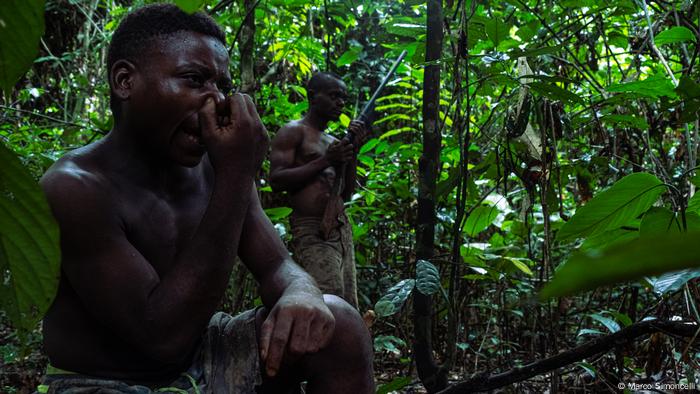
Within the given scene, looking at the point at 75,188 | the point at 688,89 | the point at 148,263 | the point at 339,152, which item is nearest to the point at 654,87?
the point at 688,89

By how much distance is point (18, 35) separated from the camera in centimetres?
55

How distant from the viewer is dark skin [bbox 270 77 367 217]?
4156mm

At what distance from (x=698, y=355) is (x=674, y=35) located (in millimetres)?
1369

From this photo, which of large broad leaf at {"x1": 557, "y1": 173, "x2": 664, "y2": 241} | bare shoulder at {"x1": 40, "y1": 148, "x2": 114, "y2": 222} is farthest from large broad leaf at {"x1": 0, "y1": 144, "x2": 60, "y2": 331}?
large broad leaf at {"x1": 557, "y1": 173, "x2": 664, "y2": 241}

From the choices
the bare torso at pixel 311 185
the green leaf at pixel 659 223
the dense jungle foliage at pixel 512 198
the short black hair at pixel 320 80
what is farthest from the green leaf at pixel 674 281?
the short black hair at pixel 320 80

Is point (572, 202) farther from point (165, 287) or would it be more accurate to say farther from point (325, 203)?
point (165, 287)

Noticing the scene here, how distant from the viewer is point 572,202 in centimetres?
483

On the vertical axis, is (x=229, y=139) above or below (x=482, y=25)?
below

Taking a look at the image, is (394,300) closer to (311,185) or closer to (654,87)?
(654,87)

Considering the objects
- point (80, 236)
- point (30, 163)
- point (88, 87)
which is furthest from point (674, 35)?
point (88, 87)

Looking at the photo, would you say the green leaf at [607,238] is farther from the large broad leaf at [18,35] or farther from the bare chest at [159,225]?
the large broad leaf at [18,35]

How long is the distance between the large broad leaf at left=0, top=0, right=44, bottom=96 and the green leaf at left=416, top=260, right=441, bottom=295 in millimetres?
1576

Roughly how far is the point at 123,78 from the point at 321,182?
2.52 m

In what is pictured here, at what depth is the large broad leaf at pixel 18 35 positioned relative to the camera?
54 centimetres
